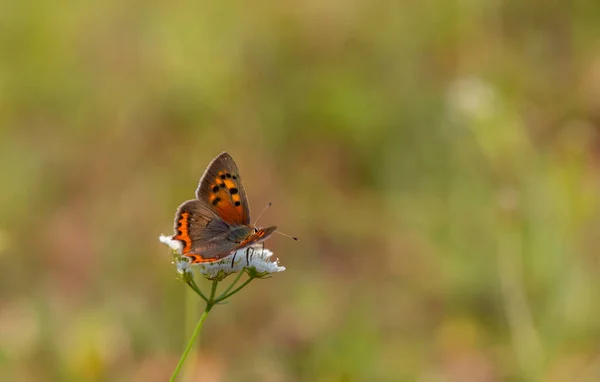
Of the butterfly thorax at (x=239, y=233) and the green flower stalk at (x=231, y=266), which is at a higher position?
the butterfly thorax at (x=239, y=233)

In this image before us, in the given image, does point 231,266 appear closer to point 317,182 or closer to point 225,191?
point 225,191

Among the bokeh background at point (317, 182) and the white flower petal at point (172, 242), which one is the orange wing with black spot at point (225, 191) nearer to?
the white flower petal at point (172, 242)

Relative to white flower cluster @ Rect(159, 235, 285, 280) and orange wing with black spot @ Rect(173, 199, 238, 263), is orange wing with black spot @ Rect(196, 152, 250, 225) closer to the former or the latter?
orange wing with black spot @ Rect(173, 199, 238, 263)

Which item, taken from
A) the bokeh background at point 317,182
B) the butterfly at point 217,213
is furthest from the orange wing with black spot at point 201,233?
the bokeh background at point 317,182

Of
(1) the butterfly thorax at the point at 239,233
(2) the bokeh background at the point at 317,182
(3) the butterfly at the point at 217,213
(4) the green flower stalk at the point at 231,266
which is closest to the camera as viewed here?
(4) the green flower stalk at the point at 231,266

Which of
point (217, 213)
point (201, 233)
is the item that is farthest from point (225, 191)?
point (201, 233)

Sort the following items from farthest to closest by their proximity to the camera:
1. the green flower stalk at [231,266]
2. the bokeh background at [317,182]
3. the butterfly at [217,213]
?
the bokeh background at [317,182] → the butterfly at [217,213] → the green flower stalk at [231,266]

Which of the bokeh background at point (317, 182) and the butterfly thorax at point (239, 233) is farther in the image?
the bokeh background at point (317, 182)

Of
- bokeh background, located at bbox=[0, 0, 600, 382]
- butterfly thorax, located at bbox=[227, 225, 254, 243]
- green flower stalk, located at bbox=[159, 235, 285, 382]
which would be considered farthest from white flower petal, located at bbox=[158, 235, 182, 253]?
bokeh background, located at bbox=[0, 0, 600, 382]
